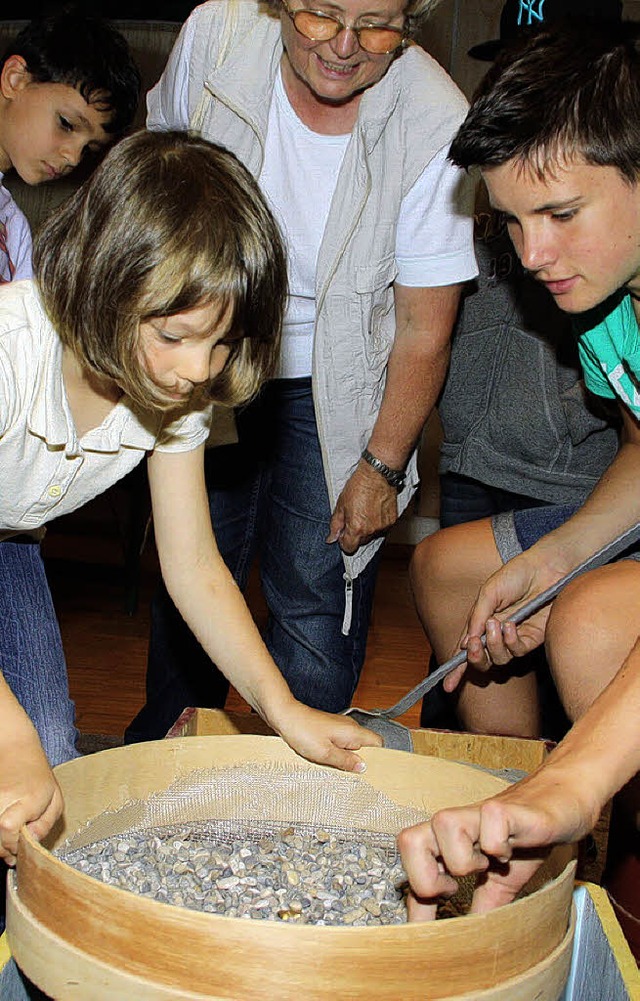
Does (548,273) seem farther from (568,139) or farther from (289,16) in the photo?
(289,16)

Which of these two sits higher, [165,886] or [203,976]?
[203,976]

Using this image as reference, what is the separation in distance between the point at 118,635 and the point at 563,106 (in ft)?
6.04

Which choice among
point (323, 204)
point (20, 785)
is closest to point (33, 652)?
point (20, 785)

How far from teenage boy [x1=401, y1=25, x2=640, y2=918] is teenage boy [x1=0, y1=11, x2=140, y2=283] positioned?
34.1 inches

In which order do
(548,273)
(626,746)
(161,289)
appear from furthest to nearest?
(548,273) → (161,289) → (626,746)

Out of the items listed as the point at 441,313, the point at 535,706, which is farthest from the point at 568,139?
the point at 535,706

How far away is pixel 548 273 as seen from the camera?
111 cm

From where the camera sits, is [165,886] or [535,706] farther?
[535,706]

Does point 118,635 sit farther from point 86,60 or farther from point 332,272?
point 332,272

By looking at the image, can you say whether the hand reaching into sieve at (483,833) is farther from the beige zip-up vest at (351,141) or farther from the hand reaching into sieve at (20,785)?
the beige zip-up vest at (351,141)

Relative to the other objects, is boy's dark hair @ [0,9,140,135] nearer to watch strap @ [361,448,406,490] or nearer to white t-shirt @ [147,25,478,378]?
white t-shirt @ [147,25,478,378]

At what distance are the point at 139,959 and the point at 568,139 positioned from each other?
798mm

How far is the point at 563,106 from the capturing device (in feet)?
3.49

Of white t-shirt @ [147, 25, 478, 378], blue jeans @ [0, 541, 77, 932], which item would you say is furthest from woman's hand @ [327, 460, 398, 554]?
blue jeans @ [0, 541, 77, 932]
